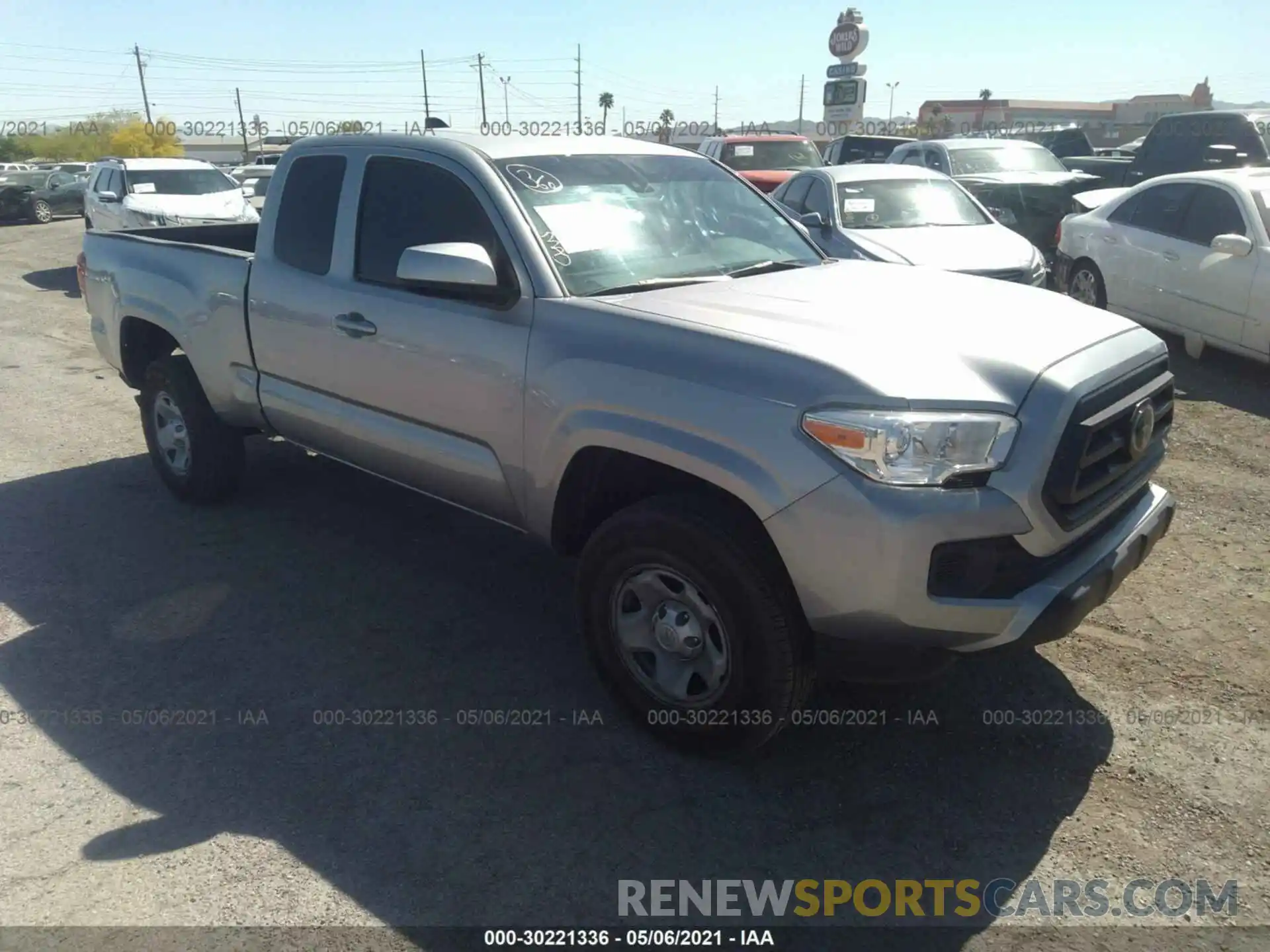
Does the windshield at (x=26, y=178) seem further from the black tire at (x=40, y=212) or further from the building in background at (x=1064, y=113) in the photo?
the building in background at (x=1064, y=113)

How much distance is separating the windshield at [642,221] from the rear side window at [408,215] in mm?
199

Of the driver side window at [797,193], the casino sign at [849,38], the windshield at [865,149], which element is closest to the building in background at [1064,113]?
the casino sign at [849,38]

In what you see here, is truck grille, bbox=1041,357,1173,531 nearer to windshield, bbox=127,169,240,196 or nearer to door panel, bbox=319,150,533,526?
door panel, bbox=319,150,533,526

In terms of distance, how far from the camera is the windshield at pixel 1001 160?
43.5 feet

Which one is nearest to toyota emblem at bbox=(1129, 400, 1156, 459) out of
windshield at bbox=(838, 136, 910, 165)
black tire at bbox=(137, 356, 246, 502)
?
black tire at bbox=(137, 356, 246, 502)

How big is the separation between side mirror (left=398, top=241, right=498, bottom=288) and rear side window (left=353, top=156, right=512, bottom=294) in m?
0.23

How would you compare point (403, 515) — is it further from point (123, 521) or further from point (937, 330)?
point (937, 330)

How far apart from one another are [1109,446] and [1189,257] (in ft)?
19.5

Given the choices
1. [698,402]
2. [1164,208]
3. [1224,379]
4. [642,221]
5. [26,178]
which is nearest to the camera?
[698,402]

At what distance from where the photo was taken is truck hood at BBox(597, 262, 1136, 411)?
274 cm

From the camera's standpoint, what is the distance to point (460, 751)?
3350mm

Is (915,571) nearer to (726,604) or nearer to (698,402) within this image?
(726,604)

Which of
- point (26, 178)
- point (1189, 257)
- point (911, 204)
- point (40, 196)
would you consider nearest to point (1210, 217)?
point (1189, 257)

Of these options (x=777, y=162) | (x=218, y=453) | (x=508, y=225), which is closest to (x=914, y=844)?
(x=508, y=225)
